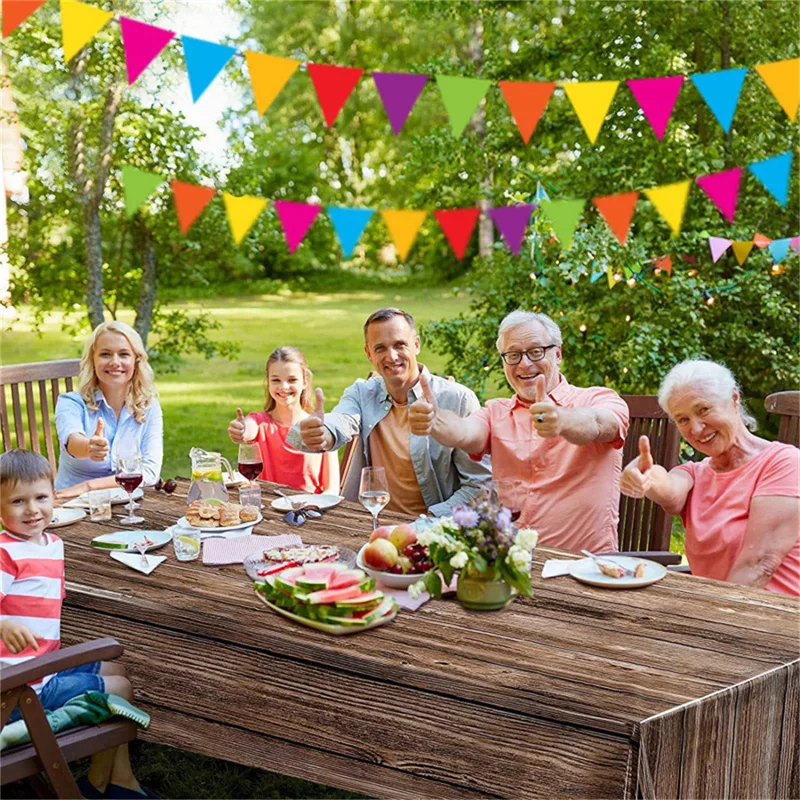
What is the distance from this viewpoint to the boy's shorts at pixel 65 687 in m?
2.05

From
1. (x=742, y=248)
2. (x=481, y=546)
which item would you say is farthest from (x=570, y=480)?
(x=742, y=248)

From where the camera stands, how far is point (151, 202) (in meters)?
6.20

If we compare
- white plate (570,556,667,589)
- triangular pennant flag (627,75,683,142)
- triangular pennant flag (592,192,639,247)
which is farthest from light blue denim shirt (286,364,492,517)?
triangular pennant flag (627,75,683,142)

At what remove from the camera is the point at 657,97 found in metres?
3.32

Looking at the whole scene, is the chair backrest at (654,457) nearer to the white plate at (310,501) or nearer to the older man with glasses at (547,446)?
the older man with glasses at (547,446)

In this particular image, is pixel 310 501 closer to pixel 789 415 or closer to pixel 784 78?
pixel 789 415

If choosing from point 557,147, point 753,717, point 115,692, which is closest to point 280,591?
point 115,692

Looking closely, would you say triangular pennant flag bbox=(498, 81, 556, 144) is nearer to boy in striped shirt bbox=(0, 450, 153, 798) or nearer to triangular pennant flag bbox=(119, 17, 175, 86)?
triangular pennant flag bbox=(119, 17, 175, 86)

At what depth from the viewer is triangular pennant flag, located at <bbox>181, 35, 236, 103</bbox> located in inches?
118

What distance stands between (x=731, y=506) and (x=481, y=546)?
904 millimetres

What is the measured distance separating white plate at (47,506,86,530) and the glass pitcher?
1.00 feet

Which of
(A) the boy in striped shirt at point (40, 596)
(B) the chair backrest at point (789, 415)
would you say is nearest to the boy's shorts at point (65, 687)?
(A) the boy in striped shirt at point (40, 596)

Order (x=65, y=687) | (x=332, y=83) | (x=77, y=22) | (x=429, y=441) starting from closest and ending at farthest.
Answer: (x=65, y=687) < (x=77, y=22) < (x=429, y=441) < (x=332, y=83)

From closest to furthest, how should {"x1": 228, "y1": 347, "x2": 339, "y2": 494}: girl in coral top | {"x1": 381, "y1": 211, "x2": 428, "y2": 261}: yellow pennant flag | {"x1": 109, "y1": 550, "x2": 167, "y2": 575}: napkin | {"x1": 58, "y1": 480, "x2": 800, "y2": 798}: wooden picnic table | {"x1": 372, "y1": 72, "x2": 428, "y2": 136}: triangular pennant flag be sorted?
{"x1": 58, "y1": 480, "x2": 800, "y2": 798}: wooden picnic table, {"x1": 109, "y1": 550, "x2": 167, "y2": 575}: napkin, {"x1": 372, "y1": 72, "x2": 428, "y2": 136}: triangular pennant flag, {"x1": 228, "y1": 347, "x2": 339, "y2": 494}: girl in coral top, {"x1": 381, "y1": 211, "x2": 428, "y2": 261}: yellow pennant flag
